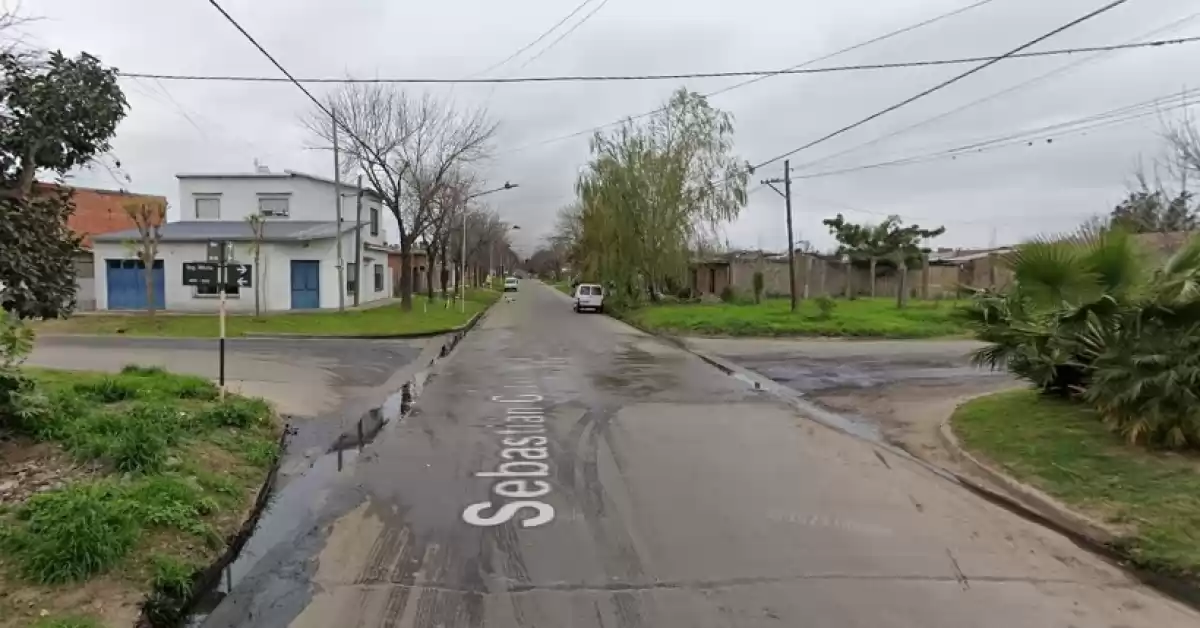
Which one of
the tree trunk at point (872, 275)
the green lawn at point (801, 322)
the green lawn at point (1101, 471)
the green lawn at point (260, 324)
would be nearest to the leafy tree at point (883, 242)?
the tree trunk at point (872, 275)

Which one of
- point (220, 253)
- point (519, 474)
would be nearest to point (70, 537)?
point (519, 474)

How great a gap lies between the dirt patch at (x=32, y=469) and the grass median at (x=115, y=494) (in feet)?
0.04

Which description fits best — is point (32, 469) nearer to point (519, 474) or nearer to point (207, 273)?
point (519, 474)

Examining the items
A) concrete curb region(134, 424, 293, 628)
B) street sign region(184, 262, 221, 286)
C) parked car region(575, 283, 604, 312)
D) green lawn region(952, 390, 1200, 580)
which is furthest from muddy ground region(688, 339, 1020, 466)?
parked car region(575, 283, 604, 312)

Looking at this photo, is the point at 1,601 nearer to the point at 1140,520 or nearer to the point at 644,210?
the point at 1140,520

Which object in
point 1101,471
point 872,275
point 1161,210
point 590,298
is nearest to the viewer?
point 1101,471

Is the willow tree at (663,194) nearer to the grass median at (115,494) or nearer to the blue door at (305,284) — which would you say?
the blue door at (305,284)

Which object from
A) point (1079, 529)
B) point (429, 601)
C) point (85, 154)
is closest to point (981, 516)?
point (1079, 529)

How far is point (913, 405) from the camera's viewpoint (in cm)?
1237

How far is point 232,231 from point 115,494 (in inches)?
1307

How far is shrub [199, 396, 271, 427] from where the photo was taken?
901cm

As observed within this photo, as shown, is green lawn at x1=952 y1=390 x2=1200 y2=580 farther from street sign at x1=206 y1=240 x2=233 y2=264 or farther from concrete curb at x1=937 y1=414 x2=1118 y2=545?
street sign at x1=206 y1=240 x2=233 y2=264

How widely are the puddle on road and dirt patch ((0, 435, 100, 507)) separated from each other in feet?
4.99

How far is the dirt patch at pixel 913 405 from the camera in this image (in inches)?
381
